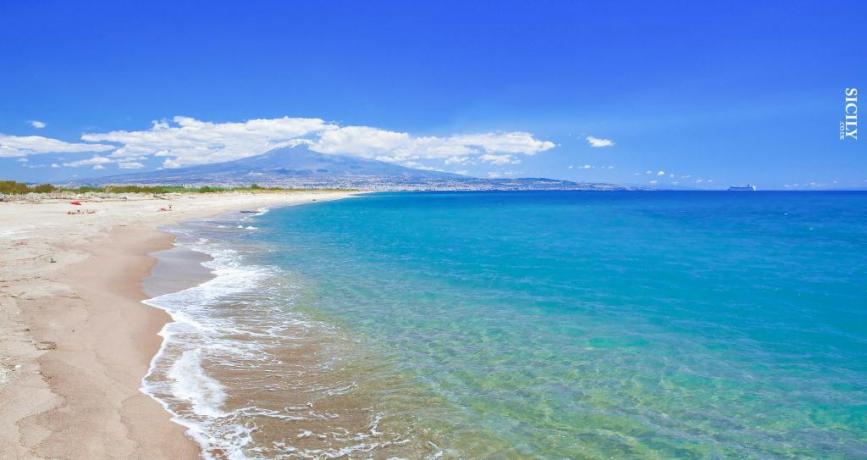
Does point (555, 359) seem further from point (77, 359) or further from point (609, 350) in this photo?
point (77, 359)

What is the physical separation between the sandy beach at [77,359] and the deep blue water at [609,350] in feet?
11.3

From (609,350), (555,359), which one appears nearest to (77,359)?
(555,359)

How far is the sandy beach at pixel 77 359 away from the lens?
601cm

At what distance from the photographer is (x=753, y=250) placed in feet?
96.0

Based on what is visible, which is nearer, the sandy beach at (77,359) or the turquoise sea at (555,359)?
the sandy beach at (77,359)

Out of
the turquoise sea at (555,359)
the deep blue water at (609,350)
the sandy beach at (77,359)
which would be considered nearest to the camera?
the sandy beach at (77,359)

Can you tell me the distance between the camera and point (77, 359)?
8.60 m

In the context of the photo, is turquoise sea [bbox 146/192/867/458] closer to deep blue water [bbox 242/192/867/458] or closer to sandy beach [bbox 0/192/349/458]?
deep blue water [bbox 242/192/867/458]

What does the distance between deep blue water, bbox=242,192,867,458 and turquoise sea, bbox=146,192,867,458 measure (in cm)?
5

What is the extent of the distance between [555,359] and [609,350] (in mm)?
1406

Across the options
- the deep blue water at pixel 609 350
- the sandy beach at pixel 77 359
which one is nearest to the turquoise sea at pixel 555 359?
the deep blue water at pixel 609 350

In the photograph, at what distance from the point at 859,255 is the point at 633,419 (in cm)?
2748

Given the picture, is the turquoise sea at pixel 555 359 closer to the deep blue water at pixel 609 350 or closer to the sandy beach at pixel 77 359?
the deep blue water at pixel 609 350

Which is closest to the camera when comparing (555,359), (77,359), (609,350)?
(77,359)
